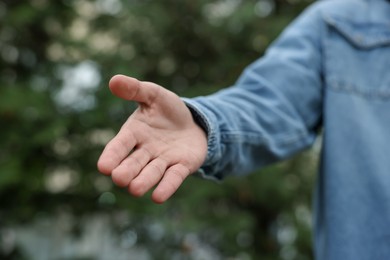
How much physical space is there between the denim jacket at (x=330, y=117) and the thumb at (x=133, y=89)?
4.7 inches

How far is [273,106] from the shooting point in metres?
1.23

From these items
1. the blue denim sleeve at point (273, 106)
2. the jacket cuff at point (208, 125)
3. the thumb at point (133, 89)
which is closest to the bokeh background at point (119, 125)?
the blue denim sleeve at point (273, 106)

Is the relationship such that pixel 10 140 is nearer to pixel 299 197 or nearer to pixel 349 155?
pixel 299 197

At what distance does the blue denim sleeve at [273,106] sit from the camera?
1.13 meters

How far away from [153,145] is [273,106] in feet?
1.28

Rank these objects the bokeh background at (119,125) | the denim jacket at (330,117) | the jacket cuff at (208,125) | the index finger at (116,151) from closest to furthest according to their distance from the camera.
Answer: the index finger at (116,151) → the jacket cuff at (208,125) → the denim jacket at (330,117) → the bokeh background at (119,125)

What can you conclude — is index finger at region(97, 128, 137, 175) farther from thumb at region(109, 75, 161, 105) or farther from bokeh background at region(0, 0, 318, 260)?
bokeh background at region(0, 0, 318, 260)

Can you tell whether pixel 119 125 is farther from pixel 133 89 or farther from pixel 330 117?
pixel 133 89

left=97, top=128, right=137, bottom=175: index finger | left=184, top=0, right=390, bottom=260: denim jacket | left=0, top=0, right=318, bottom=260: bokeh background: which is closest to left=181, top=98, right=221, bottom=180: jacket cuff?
left=184, top=0, right=390, bottom=260: denim jacket

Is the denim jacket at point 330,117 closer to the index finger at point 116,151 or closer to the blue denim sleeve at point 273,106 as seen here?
the blue denim sleeve at point 273,106

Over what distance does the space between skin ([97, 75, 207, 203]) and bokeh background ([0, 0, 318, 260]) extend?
1.17m

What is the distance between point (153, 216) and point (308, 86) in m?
1.09

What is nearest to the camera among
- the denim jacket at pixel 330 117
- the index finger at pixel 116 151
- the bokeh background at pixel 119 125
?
the index finger at pixel 116 151

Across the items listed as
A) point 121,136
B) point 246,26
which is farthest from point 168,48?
point 121,136
